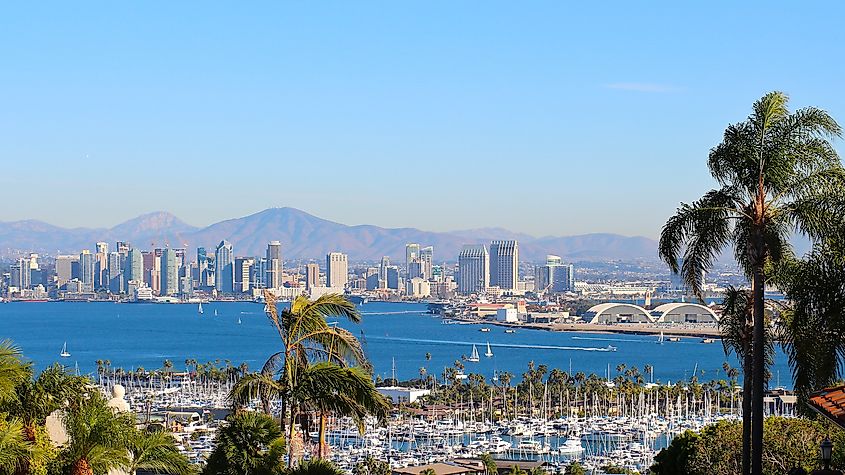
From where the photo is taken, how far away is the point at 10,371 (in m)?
5.71

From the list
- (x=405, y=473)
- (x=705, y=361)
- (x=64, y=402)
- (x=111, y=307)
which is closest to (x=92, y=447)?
(x=64, y=402)

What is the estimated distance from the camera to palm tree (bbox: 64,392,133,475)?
5.61 meters

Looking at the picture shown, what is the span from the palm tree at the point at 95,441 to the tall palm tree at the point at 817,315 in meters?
3.81

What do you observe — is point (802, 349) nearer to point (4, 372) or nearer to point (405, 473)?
point (4, 372)


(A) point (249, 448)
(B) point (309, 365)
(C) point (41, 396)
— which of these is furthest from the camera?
(B) point (309, 365)

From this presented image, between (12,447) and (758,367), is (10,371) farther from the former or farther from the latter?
(758,367)

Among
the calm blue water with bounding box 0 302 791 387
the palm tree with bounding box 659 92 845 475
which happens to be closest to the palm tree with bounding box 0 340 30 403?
the palm tree with bounding box 659 92 845 475

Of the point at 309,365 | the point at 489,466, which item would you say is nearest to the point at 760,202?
the point at 309,365

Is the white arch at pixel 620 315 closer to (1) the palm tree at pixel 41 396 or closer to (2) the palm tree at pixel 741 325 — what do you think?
(2) the palm tree at pixel 741 325

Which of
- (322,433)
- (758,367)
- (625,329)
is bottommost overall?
(625,329)

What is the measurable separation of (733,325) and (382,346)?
89451mm

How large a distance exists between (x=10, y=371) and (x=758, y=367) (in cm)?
408

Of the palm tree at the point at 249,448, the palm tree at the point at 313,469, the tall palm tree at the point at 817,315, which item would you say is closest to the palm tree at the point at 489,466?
the tall palm tree at the point at 817,315

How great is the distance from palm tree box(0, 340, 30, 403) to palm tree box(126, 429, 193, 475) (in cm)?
60
